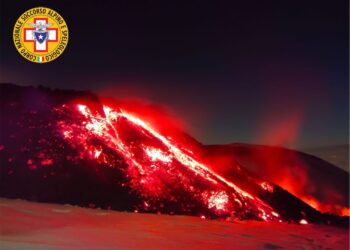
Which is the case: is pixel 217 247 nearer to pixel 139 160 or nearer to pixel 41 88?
pixel 139 160

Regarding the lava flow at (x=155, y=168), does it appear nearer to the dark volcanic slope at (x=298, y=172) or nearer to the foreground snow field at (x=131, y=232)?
the foreground snow field at (x=131, y=232)

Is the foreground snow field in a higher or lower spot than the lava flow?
lower

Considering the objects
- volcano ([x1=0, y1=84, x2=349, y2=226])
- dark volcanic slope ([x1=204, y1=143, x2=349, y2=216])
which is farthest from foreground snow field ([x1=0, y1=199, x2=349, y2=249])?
dark volcanic slope ([x1=204, y1=143, x2=349, y2=216])

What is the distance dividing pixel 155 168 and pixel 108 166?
124cm

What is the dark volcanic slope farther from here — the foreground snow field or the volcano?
the foreground snow field

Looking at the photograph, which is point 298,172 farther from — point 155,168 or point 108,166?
point 108,166

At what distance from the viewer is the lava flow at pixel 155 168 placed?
10.5 meters

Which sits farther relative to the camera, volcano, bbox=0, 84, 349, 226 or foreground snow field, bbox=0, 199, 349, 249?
volcano, bbox=0, 84, 349, 226

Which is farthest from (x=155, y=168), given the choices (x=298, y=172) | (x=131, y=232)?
(x=298, y=172)

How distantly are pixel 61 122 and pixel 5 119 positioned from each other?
52.9 inches

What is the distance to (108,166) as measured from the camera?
1053cm

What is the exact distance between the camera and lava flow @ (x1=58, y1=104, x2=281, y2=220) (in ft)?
34.6

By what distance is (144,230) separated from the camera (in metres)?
7.83

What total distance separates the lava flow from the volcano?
24 millimetres
